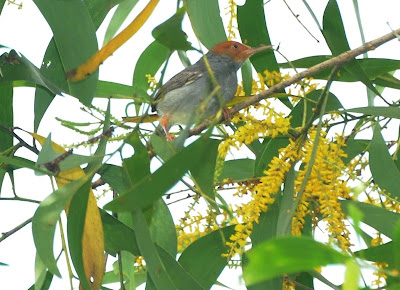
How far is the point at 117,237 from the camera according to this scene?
1848 millimetres

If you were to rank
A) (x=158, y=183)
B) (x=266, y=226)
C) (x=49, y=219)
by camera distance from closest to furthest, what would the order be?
(x=158, y=183), (x=49, y=219), (x=266, y=226)

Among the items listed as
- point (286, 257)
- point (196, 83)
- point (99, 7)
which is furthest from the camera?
point (196, 83)

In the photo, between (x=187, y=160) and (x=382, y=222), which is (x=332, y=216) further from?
(x=187, y=160)

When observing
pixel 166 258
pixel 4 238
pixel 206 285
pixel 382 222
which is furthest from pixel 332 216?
pixel 4 238

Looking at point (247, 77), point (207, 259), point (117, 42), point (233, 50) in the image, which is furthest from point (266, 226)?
point (233, 50)

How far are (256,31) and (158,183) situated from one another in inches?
38.4

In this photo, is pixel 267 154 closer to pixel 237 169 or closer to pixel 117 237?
pixel 237 169

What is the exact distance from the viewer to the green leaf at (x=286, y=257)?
65 centimetres

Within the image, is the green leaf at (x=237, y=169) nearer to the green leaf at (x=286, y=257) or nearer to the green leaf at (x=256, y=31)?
the green leaf at (x=256, y=31)

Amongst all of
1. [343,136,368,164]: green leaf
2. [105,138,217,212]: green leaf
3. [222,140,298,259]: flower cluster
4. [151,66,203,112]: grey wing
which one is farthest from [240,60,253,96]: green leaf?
[105,138,217,212]: green leaf

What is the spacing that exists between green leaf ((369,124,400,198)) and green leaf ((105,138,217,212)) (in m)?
0.68

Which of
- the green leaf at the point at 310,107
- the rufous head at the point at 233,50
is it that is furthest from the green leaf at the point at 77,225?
the rufous head at the point at 233,50

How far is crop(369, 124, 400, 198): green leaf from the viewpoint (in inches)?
70.9

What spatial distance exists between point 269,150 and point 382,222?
1.26 ft
